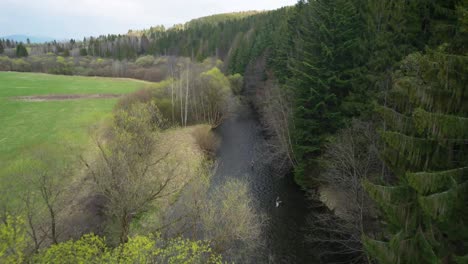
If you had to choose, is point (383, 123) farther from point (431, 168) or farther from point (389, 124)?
point (431, 168)

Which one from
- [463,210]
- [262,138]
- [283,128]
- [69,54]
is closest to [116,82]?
[262,138]

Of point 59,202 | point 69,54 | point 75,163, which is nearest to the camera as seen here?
point 59,202

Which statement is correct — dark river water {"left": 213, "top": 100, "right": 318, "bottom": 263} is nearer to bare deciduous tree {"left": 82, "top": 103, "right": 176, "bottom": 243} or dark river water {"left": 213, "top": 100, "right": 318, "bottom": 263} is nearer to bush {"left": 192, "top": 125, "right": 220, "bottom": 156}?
bush {"left": 192, "top": 125, "right": 220, "bottom": 156}

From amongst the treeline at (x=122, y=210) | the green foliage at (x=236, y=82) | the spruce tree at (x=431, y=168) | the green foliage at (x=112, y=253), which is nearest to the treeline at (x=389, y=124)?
the spruce tree at (x=431, y=168)

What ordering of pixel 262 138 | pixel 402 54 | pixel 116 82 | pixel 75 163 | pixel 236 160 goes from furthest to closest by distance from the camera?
pixel 116 82 → pixel 262 138 → pixel 236 160 → pixel 75 163 → pixel 402 54

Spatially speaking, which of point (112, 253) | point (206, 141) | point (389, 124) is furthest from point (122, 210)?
point (206, 141)

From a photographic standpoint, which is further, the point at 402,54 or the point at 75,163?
the point at 75,163

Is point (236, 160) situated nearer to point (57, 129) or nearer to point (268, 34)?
point (57, 129)

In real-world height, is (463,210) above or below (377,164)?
above
